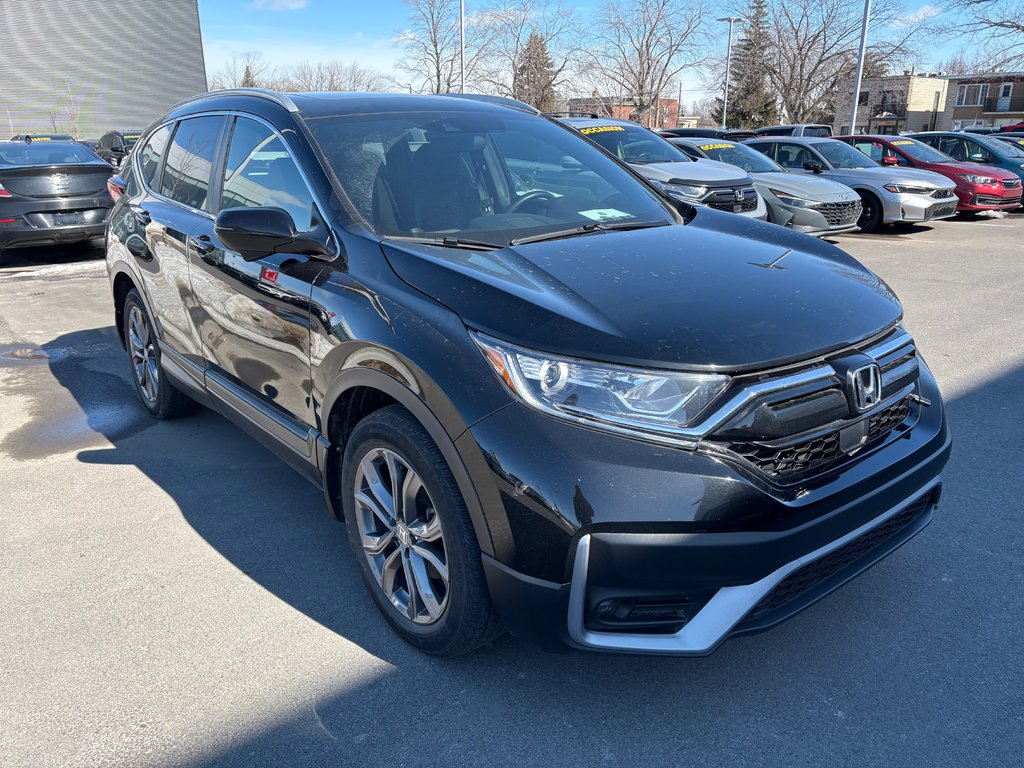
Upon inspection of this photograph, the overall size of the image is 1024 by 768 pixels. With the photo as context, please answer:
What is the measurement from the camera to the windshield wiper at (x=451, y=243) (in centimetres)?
281

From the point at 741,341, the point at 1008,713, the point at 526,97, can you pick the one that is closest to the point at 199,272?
the point at 741,341

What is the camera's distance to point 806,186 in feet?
37.1

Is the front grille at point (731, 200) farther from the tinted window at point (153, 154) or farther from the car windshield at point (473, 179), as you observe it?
the tinted window at point (153, 154)

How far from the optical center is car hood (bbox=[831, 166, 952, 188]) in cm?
1290

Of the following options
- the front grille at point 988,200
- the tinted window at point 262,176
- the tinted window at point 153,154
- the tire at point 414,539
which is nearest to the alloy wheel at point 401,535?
the tire at point 414,539

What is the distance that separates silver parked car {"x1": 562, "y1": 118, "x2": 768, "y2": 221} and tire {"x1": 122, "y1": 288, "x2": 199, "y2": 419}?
5.64 metres

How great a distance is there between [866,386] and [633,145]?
30.5 ft

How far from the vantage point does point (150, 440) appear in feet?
15.5

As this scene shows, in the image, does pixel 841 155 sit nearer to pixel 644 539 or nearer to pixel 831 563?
pixel 831 563

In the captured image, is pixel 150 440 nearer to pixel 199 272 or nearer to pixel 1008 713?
pixel 199 272

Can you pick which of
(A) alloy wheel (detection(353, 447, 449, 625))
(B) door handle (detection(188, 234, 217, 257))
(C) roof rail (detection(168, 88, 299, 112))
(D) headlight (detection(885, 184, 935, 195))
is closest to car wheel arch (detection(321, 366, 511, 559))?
(A) alloy wheel (detection(353, 447, 449, 625))

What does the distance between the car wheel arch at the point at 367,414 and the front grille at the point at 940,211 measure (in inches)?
485

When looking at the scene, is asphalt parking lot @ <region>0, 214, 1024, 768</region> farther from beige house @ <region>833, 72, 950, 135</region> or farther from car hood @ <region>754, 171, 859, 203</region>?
beige house @ <region>833, 72, 950, 135</region>

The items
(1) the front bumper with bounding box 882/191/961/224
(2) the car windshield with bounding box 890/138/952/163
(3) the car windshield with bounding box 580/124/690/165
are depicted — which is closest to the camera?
(3) the car windshield with bounding box 580/124/690/165
